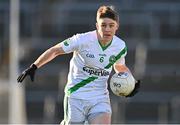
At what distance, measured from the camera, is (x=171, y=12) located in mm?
29359

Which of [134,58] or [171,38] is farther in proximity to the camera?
[171,38]

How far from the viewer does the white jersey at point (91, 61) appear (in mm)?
8648

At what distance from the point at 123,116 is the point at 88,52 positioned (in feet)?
45.4

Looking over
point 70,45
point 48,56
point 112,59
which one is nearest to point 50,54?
point 48,56

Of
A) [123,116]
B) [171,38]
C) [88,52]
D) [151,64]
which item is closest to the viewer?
[88,52]

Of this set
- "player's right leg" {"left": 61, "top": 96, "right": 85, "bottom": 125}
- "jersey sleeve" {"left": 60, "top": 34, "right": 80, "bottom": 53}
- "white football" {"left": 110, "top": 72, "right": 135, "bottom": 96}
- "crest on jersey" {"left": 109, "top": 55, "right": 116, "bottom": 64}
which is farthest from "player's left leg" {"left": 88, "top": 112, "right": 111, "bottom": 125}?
"jersey sleeve" {"left": 60, "top": 34, "right": 80, "bottom": 53}

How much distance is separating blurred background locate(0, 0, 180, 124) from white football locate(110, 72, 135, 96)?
37.0 feet

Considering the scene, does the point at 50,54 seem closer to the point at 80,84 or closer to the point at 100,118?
the point at 80,84

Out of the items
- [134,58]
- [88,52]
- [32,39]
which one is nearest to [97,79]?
[88,52]

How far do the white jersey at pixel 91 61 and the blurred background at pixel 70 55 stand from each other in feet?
36.9

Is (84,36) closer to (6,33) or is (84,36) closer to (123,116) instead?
(123,116)

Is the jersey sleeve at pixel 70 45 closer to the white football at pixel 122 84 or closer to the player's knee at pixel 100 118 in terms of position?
the white football at pixel 122 84

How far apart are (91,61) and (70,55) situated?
1729 cm

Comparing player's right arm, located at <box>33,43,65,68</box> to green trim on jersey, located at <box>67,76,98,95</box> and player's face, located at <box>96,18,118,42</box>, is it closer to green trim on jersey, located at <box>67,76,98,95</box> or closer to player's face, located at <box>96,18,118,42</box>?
green trim on jersey, located at <box>67,76,98,95</box>
